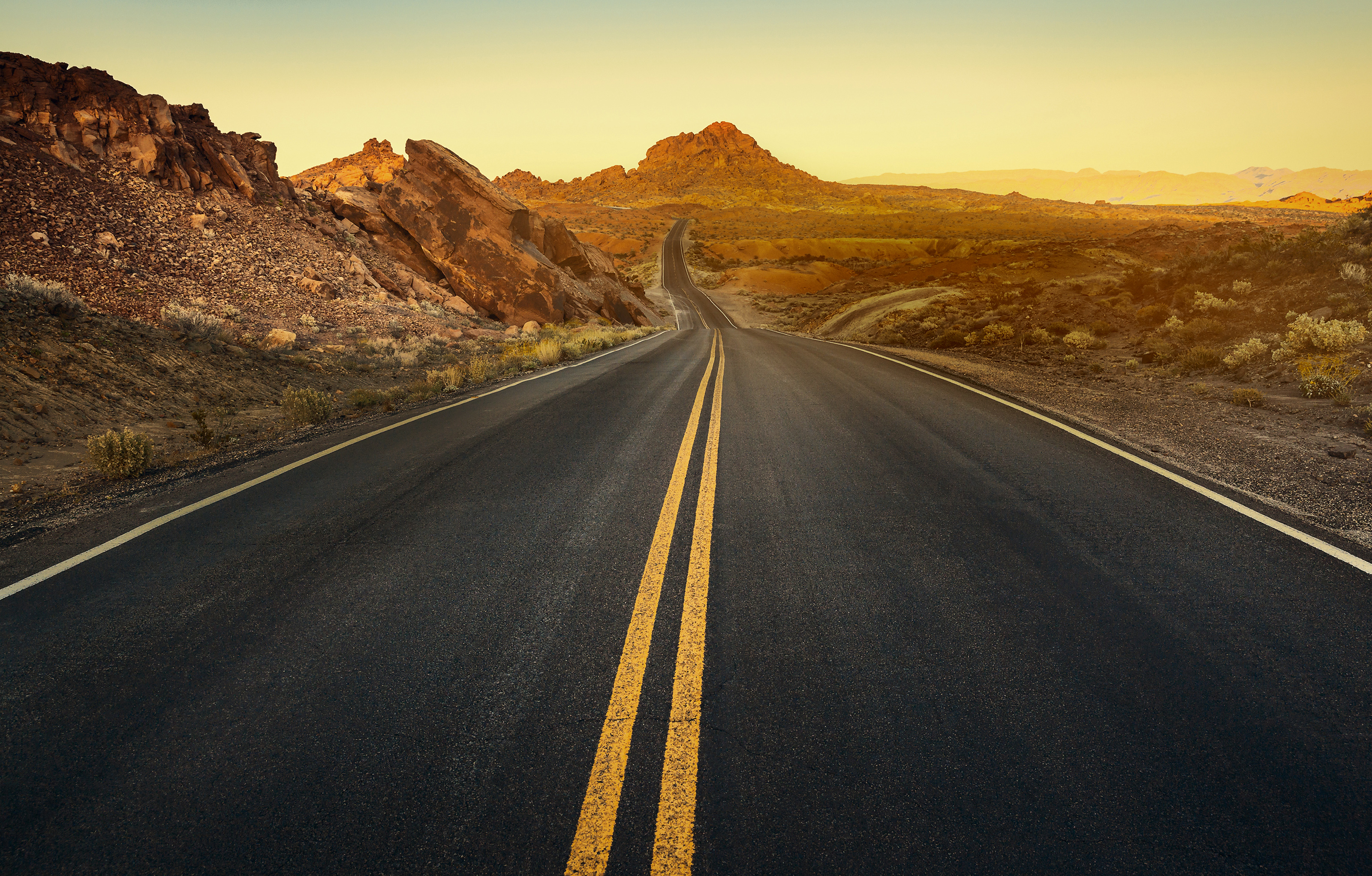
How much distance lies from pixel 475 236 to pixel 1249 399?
91.6 feet

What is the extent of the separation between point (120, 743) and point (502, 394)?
890cm

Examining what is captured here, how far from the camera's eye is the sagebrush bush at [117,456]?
20.5 ft

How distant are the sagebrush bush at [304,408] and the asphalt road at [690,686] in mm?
4137

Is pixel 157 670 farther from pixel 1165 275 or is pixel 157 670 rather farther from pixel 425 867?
pixel 1165 275

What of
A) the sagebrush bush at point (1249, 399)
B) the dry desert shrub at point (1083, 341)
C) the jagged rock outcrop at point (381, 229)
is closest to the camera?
the sagebrush bush at point (1249, 399)

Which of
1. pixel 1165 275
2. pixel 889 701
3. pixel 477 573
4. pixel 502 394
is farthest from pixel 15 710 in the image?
pixel 1165 275

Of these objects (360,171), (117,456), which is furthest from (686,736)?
(360,171)

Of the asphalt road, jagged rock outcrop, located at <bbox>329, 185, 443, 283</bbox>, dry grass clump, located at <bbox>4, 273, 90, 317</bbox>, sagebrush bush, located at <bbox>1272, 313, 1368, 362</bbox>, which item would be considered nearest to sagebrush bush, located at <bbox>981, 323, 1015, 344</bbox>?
sagebrush bush, located at <bbox>1272, 313, 1368, 362</bbox>

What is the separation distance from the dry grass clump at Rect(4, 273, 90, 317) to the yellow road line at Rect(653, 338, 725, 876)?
40.6ft

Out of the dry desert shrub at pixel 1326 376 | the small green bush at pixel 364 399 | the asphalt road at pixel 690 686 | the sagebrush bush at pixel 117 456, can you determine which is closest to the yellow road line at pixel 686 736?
the asphalt road at pixel 690 686

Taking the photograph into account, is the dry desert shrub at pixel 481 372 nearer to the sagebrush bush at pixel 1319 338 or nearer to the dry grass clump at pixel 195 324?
the dry grass clump at pixel 195 324

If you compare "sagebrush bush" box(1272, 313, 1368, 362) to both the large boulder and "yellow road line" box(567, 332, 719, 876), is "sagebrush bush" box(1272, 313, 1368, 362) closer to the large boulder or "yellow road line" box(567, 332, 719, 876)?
"yellow road line" box(567, 332, 719, 876)

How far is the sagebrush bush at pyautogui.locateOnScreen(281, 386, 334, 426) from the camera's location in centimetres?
922

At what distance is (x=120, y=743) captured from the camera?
256 centimetres
